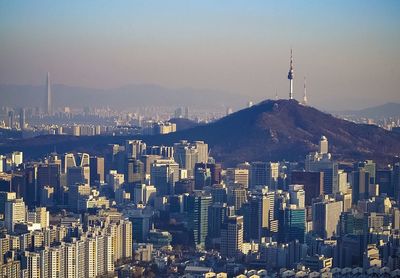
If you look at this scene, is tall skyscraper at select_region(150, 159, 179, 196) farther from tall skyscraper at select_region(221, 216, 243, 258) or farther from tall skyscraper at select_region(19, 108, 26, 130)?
tall skyscraper at select_region(221, 216, 243, 258)

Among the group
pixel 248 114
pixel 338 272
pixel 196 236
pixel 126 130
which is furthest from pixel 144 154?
pixel 338 272

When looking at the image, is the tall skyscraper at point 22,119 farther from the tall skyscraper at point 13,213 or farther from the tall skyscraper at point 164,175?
the tall skyscraper at point 13,213

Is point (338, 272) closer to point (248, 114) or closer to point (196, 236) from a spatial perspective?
point (196, 236)

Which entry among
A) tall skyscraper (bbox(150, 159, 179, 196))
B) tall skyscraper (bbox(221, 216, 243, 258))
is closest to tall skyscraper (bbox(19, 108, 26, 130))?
tall skyscraper (bbox(150, 159, 179, 196))

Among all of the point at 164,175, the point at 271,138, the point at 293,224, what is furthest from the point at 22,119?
the point at 271,138

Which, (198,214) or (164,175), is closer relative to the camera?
(198,214)

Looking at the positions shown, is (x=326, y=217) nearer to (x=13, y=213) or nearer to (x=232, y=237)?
(x=232, y=237)
